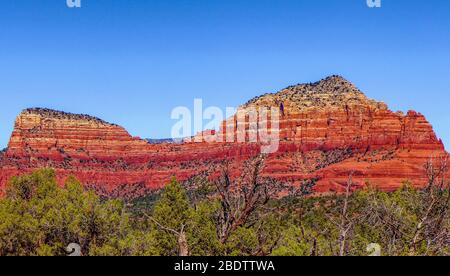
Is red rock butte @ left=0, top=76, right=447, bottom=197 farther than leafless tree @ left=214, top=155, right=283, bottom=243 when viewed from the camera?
Yes

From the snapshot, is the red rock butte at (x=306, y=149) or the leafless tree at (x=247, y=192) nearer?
the leafless tree at (x=247, y=192)

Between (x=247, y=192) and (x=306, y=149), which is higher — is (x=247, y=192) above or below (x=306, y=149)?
above

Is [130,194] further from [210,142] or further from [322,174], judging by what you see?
[322,174]

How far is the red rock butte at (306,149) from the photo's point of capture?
449ft

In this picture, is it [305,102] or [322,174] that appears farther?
[305,102]

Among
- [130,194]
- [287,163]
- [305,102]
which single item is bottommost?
[130,194]

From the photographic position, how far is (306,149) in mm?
161250

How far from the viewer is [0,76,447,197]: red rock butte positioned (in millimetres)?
137000

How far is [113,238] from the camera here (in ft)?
104

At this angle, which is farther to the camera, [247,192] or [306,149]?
[306,149]
